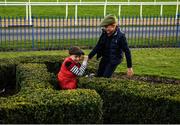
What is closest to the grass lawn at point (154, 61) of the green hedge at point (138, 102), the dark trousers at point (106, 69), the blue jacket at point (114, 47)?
the dark trousers at point (106, 69)

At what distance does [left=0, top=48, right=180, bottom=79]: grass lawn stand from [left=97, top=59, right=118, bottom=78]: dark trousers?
9.44 ft

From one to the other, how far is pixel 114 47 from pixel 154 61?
545cm

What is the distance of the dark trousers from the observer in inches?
338

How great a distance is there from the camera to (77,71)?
790 cm

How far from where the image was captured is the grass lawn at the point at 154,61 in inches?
472

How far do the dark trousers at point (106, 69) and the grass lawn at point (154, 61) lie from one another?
113 inches

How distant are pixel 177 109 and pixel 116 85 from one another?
117 centimetres

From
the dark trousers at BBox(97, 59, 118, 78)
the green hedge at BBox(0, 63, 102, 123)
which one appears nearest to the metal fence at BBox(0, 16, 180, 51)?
the dark trousers at BBox(97, 59, 118, 78)

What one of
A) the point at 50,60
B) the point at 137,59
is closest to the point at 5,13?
the point at 137,59

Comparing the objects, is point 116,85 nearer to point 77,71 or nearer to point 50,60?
point 77,71

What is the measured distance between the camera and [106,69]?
8664mm

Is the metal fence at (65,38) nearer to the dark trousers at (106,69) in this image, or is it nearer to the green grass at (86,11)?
the dark trousers at (106,69)

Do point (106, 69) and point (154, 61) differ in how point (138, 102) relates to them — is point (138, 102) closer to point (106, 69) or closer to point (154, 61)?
point (106, 69)

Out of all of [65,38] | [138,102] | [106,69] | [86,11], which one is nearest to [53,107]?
[138,102]
